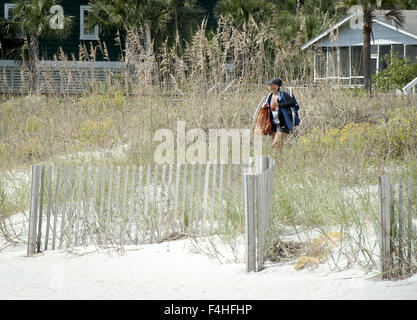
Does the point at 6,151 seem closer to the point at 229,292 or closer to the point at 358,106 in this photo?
the point at 358,106

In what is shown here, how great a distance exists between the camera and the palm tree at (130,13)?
26552 mm

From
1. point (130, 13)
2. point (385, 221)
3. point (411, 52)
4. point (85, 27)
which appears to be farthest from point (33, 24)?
point (385, 221)

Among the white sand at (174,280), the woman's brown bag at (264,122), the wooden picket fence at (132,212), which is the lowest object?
the white sand at (174,280)

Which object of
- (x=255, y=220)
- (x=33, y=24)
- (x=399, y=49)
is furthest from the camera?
(x=399, y=49)

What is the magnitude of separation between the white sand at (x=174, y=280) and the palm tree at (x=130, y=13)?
68.0 ft

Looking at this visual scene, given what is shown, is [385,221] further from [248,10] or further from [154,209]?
[248,10]

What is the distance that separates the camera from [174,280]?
214 inches

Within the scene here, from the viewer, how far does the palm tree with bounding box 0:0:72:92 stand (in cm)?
2523

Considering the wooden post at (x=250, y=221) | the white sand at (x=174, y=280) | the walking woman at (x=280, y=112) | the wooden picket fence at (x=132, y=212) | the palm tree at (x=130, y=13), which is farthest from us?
the palm tree at (x=130, y=13)

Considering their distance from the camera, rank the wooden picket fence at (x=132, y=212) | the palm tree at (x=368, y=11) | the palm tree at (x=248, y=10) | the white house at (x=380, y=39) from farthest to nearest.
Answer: the white house at (x=380, y=39) < the palm tree at (x=248, y=10) < the palm tree at (x=368, y=11) < the wooden picket fence at (x=132, y=212)

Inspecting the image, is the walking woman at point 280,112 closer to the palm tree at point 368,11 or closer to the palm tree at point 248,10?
the palm tree at point 368,11

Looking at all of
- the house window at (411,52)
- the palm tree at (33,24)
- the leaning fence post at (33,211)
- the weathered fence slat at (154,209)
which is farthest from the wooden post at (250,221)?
the house window at (411,52)

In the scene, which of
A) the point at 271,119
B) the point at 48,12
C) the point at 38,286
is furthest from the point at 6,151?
the point at 48,12

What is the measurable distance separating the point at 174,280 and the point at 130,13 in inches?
883
